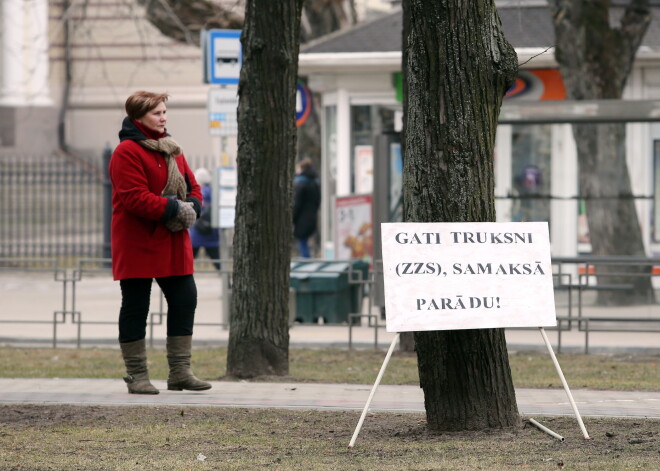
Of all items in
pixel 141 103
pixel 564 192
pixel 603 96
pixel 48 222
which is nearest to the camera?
pixel 141 103

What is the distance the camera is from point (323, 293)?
14617 millimetres

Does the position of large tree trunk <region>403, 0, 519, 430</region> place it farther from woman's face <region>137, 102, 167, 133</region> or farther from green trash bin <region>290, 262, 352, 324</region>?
green trash bin <region>290, 262, 352, 324</region>

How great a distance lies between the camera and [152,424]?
7.48 metres

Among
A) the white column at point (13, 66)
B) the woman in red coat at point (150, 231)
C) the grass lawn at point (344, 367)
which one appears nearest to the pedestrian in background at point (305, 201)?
the grass lawn at point (344, 367)

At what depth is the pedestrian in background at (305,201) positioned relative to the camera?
833 inches

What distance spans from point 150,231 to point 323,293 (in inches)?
249

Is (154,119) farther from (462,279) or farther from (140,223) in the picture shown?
(462,279)

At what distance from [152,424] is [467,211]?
6.83 ft

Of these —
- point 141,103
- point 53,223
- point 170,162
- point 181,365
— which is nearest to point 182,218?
point 170,162

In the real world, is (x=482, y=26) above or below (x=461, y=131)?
above

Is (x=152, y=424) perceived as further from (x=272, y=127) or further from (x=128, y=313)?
(x=272, y=127)

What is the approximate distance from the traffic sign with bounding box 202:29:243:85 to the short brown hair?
5.28 metres

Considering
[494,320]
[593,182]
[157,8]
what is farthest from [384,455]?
[157,8]

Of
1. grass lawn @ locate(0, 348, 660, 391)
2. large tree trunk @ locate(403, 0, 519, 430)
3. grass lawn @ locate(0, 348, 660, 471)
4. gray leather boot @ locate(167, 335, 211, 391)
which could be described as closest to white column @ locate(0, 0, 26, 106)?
grass lawn @ locate(0, 348, 660, 391)
